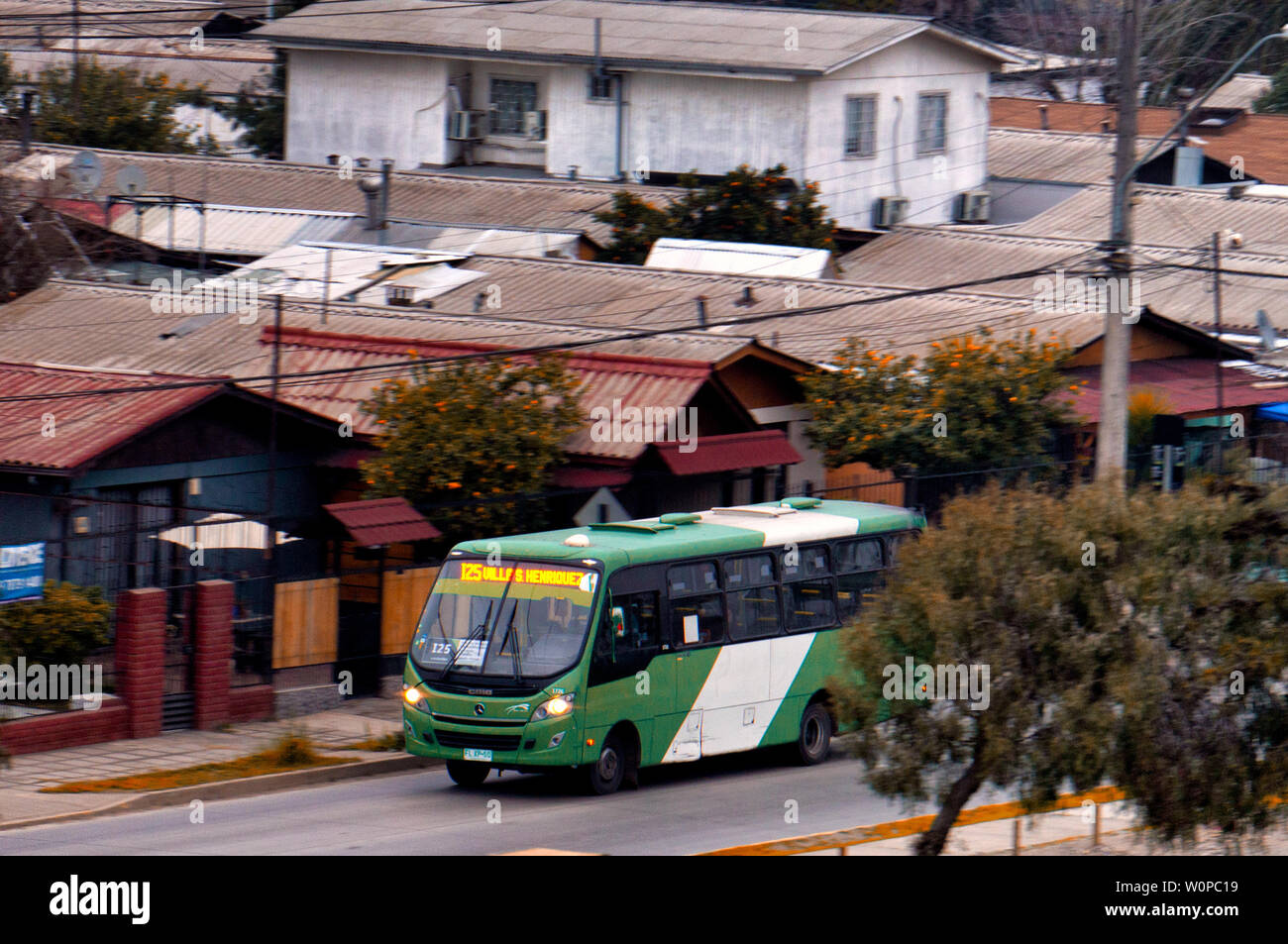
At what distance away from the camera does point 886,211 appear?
146 feet

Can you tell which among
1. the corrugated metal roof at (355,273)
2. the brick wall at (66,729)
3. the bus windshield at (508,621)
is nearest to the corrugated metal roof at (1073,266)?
the corrugated metal roof at (355,273)

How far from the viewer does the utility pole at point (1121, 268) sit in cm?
2025

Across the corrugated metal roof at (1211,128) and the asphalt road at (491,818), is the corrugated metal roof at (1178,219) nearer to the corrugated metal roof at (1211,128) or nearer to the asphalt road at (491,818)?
the corrugated metal roof at (1211,128)

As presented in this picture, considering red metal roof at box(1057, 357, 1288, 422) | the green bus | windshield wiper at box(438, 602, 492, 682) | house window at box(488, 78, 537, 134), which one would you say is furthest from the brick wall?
house window at box(488, 78, 537, 134)

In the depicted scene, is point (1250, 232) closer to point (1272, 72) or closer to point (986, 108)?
point (986, 108)

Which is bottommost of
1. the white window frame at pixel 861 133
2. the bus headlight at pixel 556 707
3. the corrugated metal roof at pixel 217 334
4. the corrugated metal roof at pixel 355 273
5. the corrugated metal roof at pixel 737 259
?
the bus headlight at pixel 556 707

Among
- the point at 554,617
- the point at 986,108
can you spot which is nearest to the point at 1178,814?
the point at 554,617

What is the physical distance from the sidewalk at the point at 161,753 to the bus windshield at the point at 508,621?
2.41m

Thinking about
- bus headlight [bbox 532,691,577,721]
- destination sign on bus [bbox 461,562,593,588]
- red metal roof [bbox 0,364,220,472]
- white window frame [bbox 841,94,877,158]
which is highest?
white window frame [bbox 841,94,877,158]

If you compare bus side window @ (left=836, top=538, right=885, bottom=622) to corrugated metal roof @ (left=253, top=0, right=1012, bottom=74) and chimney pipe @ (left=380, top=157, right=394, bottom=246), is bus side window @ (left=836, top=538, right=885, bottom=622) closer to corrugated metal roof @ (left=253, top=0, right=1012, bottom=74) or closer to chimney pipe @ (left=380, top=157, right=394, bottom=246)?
chimney pipe @ (left=380, top=157, right=394, bottom=246)

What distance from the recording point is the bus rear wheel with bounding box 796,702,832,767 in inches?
757

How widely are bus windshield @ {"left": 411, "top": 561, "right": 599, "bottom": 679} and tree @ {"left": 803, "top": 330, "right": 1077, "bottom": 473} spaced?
10.4 m

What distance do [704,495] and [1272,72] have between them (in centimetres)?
5531

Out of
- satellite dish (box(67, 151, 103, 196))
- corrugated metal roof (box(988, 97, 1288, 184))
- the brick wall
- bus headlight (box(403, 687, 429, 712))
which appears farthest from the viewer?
corrugated metal roof (box(988, 97, 1288, 184))
